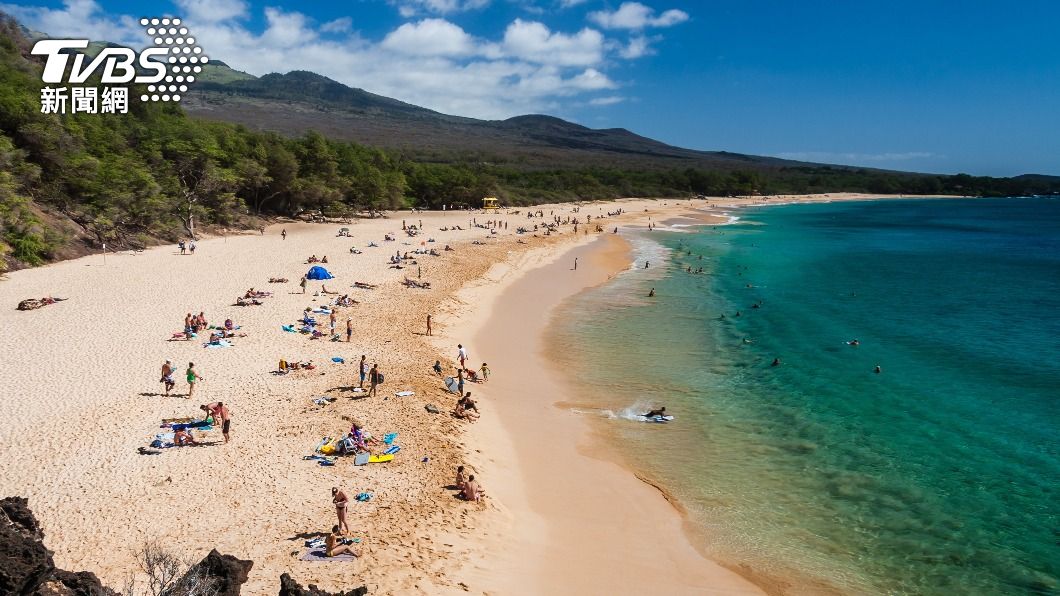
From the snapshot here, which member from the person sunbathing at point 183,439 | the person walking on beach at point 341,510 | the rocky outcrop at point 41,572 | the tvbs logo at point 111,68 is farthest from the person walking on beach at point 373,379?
the tvbs logo at point 111,68

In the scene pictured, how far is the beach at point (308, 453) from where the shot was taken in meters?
10.5

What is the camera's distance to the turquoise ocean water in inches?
469

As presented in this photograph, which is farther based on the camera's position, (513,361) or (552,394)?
(513,361)

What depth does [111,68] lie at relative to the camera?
108ft

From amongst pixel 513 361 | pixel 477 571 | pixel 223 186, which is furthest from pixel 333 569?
pixel 223 186

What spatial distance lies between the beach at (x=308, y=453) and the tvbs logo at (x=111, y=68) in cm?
1269

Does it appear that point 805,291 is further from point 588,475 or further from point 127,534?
point 127,534

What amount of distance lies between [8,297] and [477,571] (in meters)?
25.3

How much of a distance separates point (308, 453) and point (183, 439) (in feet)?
9.36

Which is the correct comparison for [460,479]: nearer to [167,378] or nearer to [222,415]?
[222,415]

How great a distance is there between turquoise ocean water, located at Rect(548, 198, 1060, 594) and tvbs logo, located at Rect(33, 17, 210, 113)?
27972mm

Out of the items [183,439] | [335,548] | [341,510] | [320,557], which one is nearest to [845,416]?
[341,510]

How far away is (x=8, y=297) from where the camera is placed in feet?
80.8

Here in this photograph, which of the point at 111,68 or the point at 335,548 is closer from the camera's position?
the point at 335,548
